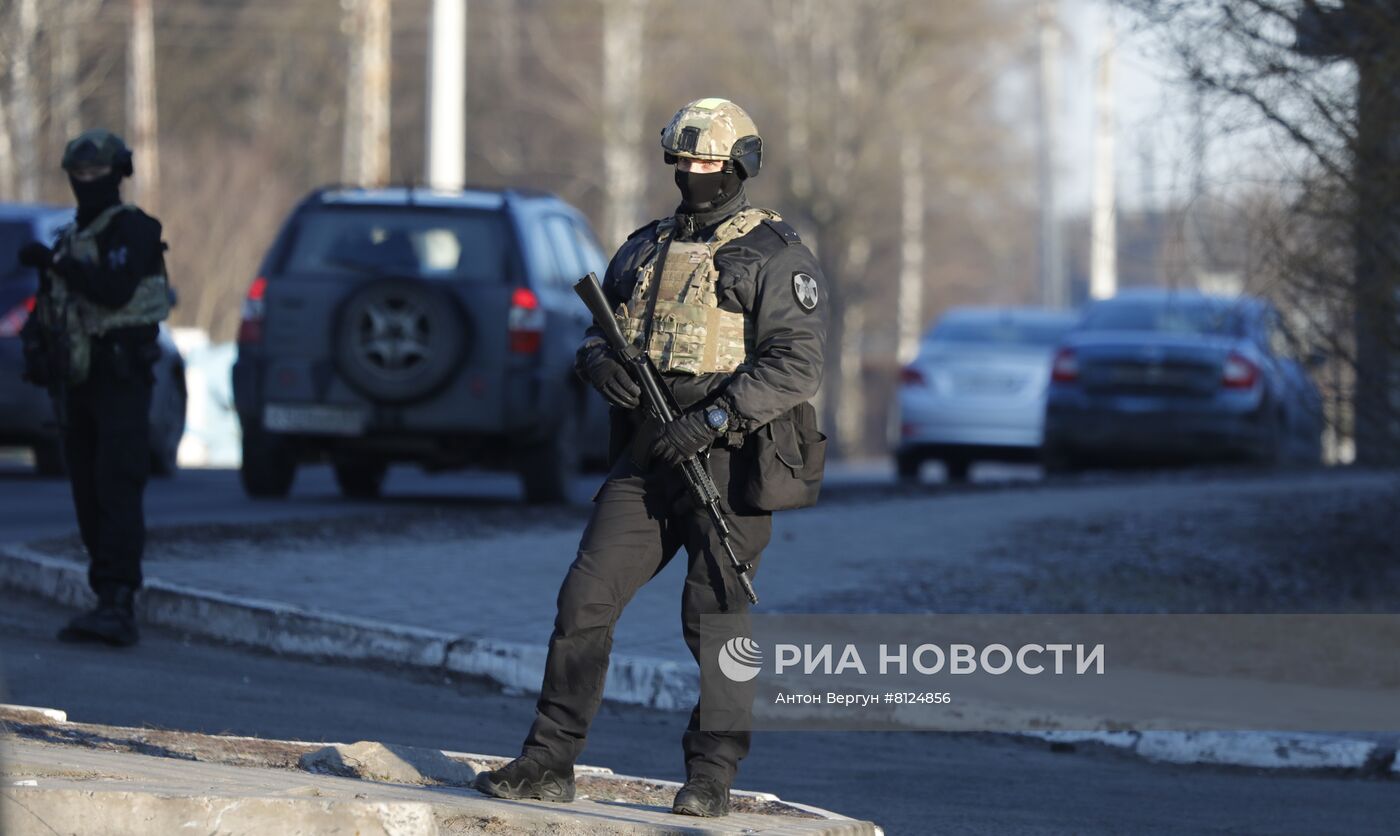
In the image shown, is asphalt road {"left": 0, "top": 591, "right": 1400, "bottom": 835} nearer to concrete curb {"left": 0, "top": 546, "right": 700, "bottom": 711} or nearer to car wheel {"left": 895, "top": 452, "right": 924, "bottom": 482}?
concrete curb {"left": 0, "top": 546, "right": 700, "bottom": 711}

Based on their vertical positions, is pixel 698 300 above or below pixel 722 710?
above

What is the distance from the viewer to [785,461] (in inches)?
202

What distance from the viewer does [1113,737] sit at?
282 inches

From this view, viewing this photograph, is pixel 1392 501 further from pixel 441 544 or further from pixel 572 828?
pixel 572 828

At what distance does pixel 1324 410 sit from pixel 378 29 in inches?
756

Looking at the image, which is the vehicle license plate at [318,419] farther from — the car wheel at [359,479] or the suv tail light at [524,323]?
the car wheel at [359,479]

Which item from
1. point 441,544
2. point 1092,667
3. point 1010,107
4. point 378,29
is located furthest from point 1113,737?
point 1010,107

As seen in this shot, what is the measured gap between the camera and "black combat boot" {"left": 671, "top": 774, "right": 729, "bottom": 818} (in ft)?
16.5

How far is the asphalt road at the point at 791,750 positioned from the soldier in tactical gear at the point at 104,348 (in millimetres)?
425

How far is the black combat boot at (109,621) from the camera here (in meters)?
7.81

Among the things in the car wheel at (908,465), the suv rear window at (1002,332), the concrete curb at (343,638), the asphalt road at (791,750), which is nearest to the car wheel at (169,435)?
the concrete curb at (343,638)

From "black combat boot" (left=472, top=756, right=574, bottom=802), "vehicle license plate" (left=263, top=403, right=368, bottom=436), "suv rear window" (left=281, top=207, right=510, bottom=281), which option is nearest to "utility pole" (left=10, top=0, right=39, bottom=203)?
"suv rear window" (left=281, top=207, right=510, bottom=281)

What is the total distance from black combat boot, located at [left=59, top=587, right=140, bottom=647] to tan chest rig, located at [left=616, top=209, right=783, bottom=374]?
11.1 ft

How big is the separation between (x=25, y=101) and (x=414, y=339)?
1745 centimetres
